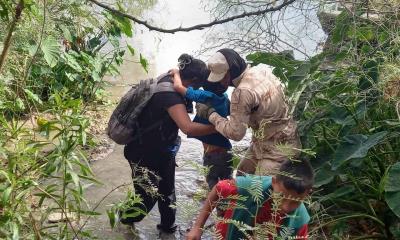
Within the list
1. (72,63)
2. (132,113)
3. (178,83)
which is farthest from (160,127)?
(72,63)

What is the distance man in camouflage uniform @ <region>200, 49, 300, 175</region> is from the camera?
2.73 m

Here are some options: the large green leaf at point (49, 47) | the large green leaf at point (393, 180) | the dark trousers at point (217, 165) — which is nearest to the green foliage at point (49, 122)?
the large green leaf at point (49, 47)

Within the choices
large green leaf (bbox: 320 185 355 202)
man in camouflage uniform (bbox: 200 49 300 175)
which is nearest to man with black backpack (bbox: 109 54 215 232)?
man in camouflage uniform (bbox: 200 49 300 175)

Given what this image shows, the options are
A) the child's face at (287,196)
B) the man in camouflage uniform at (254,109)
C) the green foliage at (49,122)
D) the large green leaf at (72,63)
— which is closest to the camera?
the child's face at (287,196)

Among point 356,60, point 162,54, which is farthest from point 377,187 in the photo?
point 162,54

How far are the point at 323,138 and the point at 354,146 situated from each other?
526 millimetres

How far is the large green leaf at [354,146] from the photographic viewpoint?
274 cm

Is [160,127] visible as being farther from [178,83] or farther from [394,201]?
[394,201]

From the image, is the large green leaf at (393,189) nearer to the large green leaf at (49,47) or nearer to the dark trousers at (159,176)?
the dark trousers at (159,176)

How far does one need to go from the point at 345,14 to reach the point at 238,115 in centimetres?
117

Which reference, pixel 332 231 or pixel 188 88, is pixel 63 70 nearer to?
pixel 188 88

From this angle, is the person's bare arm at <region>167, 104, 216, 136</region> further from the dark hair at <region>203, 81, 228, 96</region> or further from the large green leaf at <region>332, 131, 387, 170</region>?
the large green leaf at <region>332, 131, 387, 170</region>

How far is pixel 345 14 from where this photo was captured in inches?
131

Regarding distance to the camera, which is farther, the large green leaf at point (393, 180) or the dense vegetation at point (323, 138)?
the large green leaf at point (393, 180)
